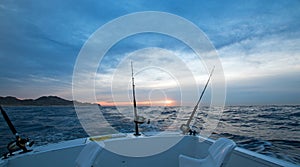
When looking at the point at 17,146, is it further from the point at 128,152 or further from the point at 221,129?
the point at 221,129

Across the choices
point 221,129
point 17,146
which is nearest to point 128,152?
point 17,146

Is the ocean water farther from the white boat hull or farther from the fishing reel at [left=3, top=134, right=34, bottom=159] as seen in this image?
the fishing reel at [left=3, top=134, right=34, bottom=159]

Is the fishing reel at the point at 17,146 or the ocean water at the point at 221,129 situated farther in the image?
the ocean water at the point at 221,129

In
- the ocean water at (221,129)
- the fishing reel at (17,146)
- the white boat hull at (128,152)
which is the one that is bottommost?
the ocean water at (221,129)

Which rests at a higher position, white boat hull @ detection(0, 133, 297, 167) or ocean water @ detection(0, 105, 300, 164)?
white boat hull @ detection(0, 133, 297, 167)

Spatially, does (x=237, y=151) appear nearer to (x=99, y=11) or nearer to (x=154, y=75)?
(x=154, y=75)

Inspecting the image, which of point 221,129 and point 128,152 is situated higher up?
point 128,152

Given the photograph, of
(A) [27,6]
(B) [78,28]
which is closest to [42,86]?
(B) [78,28]

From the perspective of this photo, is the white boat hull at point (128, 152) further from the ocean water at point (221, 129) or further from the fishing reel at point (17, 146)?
the ocean water at point (221, 129)

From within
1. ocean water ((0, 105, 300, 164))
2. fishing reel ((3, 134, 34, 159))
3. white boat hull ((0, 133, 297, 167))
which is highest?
fishing reel ((3, 134, 34, 159))

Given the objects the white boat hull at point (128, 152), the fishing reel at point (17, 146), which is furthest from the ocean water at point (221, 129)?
the fishing reel at point (17, 146)

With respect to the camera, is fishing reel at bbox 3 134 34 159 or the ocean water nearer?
fishing reel at bbox 3 134 34 159

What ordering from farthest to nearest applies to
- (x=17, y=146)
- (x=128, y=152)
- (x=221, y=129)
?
(x=221, y=129), (x=128, y=152), (x=17, y=146)

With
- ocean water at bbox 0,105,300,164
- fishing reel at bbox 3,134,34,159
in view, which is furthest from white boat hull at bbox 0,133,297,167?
ocean water at bbox 0,105,300,164
